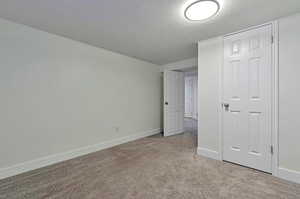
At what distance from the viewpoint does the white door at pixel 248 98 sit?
74.9 inches

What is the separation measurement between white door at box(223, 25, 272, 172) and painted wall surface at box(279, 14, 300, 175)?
12 cm

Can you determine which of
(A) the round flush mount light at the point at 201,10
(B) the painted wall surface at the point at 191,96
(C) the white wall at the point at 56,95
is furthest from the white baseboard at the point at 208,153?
(B) the painted wall surface at the point at 191,96

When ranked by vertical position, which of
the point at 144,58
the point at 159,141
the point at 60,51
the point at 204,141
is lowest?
the point at 159,141

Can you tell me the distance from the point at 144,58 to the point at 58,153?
109 inches

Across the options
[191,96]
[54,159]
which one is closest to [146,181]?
[54,159]

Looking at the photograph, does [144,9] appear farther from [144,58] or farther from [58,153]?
[58,153]

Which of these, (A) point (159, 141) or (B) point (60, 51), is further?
(A) point (159, 141)

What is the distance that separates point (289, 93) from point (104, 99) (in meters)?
3.04

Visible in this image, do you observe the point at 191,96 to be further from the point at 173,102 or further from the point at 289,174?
the point at 289,174

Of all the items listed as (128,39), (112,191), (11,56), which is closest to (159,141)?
(112,191)

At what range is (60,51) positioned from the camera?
7.52 ft

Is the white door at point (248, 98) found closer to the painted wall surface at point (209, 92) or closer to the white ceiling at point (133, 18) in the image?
the painted wall surface at point (209, 92)

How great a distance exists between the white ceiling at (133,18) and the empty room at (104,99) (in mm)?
16

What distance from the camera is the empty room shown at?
1.59 metres
